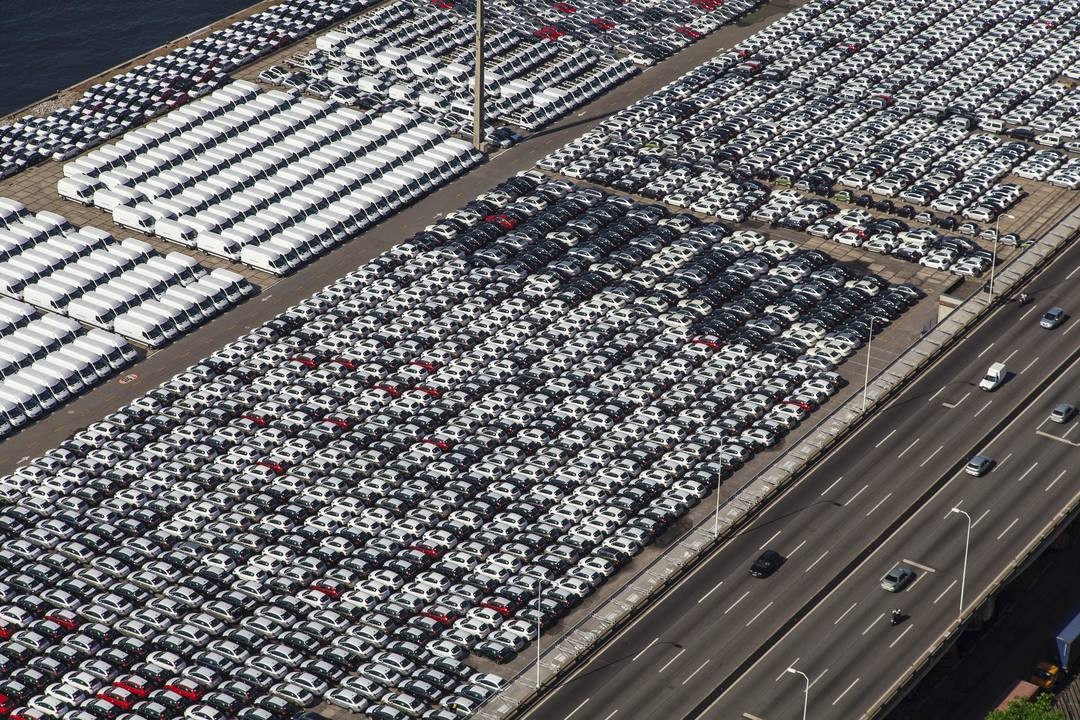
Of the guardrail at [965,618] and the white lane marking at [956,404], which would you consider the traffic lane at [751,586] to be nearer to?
the white lane marking at [956,404]

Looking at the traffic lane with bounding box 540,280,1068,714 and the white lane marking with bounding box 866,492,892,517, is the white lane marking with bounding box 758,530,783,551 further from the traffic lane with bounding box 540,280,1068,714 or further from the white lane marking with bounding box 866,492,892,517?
the white lane marking with bounding box 866,492,892,517

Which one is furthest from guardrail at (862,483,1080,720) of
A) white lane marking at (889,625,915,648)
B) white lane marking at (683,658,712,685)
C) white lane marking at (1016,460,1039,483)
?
white lane marking at (683,658,712,685)

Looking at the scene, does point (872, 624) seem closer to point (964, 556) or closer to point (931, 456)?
point (964, 556)

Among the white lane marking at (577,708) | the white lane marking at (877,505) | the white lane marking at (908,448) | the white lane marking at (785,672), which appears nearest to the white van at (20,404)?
the white lane marking at (577,708)

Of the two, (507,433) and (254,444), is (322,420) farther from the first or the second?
(507,433)

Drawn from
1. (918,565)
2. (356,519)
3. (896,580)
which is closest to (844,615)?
(896,580)
